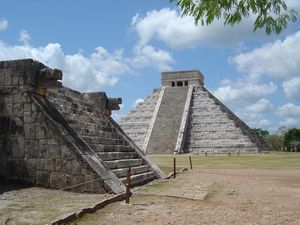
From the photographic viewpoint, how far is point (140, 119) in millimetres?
52969

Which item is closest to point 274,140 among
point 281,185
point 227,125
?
point 227,125

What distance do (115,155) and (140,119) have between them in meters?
41.7

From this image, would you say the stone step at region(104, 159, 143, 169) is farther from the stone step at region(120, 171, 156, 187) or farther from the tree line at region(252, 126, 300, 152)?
the tree line at region(252, 126, 300, 152)

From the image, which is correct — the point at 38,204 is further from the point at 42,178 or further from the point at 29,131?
the point at 29,131

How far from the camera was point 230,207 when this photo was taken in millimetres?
7547

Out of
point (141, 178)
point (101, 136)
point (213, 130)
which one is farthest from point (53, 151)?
point (213, 130)

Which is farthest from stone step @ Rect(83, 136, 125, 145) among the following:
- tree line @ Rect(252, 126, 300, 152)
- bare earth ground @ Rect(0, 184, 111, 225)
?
tree line @ Rect(252, 126, 300, 152)

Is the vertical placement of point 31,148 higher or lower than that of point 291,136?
lower

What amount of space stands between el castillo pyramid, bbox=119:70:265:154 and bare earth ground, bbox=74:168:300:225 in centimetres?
3384

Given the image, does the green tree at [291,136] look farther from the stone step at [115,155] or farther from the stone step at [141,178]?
the stone step at [141,178]

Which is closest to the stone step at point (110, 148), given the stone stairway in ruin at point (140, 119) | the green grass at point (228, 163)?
the green grass at point (228, 163)

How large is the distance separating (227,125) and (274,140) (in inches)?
1563

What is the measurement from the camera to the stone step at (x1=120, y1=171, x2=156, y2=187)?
1030 centimetres

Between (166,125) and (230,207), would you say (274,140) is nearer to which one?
(166,125)
